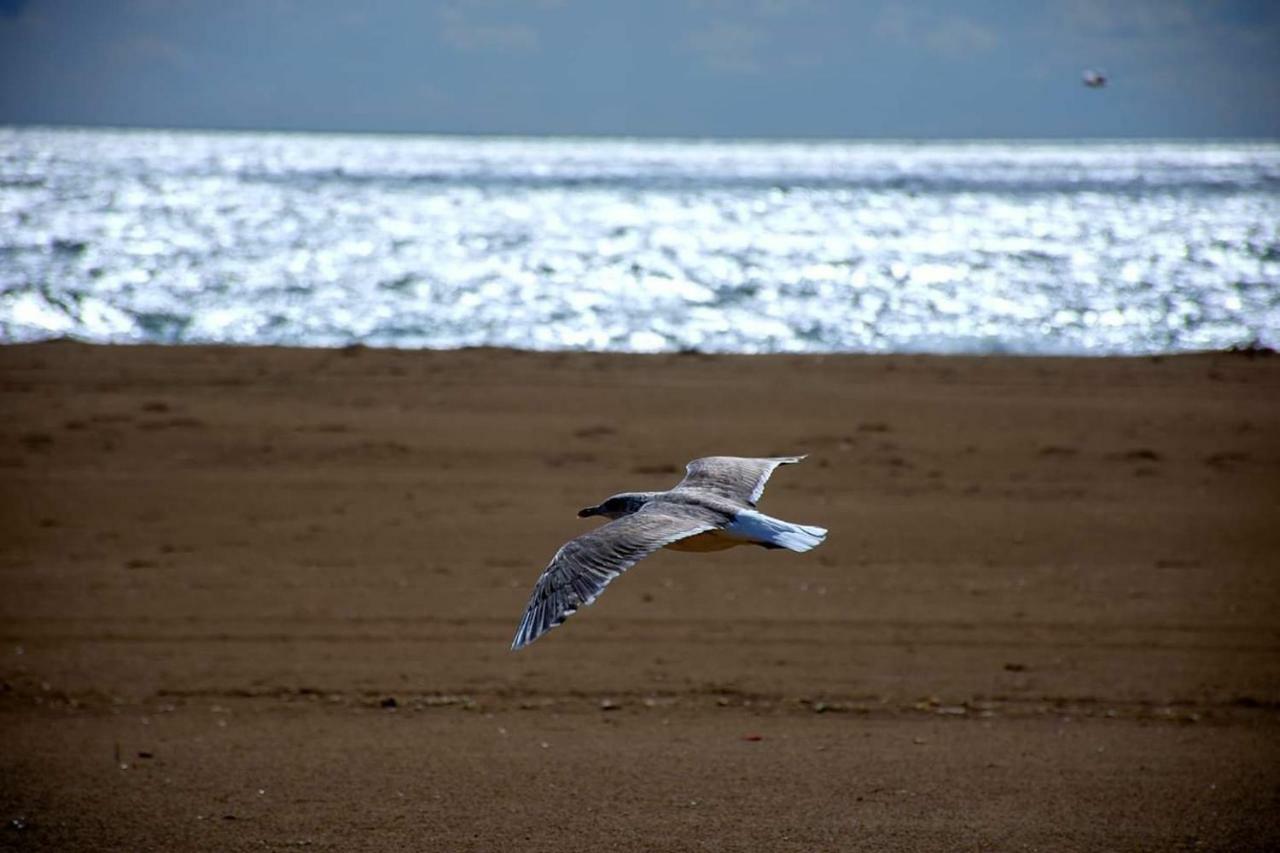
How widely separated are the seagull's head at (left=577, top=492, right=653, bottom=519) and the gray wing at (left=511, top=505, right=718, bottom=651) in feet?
1.64

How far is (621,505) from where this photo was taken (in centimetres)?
563

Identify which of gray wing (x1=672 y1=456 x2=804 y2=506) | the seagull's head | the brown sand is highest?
gray wing (x1=672 y1=456 x2=804 y2=506)

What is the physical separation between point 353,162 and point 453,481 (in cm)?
6416

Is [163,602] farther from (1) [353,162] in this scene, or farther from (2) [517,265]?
(1) [353,162]

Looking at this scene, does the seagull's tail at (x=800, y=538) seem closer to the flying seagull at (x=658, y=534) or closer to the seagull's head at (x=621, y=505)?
the flying seagull at (x=658, y=534)

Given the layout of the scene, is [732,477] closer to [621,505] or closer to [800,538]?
[621,505]

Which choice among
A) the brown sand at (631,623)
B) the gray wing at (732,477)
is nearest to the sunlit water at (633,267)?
the brown sand at (631,623)

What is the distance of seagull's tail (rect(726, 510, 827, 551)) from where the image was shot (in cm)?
488

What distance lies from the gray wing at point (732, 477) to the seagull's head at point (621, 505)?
30 cm

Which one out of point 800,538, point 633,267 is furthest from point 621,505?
point 633,267

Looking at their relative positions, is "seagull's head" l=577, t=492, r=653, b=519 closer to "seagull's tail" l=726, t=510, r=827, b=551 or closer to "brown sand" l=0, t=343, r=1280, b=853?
"seagull's tail" l=726, t=510, r=827, b=551

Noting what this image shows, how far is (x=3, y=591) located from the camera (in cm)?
848

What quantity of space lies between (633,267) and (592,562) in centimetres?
2158

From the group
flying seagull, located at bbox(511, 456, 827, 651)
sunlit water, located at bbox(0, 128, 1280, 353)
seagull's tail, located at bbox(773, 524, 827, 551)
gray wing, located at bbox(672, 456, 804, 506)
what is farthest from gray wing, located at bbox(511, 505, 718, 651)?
sunlit water, located at bbox(0, 128, 1280, 353)
